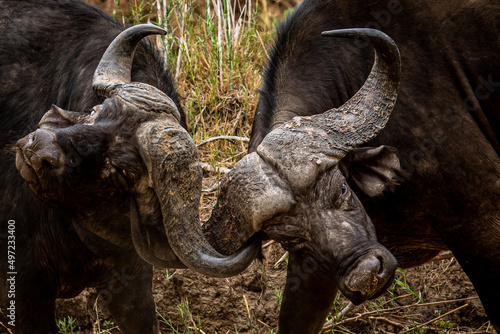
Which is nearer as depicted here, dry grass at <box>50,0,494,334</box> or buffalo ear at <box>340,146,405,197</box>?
buffalo ear at <box>340,146,405,197</box>

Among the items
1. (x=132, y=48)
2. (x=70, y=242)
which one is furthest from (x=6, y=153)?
(x=132, y=48)

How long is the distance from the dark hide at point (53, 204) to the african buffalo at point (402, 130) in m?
0.74

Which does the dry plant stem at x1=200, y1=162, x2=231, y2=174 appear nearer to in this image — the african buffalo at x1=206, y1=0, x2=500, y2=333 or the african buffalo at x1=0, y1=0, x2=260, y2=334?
the african buffalo at x1=0, y1=0, x2=260, y2=334

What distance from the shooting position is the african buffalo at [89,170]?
3051 mm

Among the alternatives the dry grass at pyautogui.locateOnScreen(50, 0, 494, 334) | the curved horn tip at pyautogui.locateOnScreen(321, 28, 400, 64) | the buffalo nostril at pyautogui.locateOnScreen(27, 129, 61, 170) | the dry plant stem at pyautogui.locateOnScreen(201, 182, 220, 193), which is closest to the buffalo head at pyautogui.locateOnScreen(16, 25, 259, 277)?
the buffalo nostril at pyautogui.locateOnScreen(27, 129, 61, 170)

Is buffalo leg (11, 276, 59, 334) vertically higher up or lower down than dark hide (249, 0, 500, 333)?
lower down

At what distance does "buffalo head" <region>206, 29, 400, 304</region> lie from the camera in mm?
3049

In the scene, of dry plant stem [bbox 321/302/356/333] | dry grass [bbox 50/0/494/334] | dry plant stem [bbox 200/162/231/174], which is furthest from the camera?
dry plant stem [bbox 200/162/231/174]

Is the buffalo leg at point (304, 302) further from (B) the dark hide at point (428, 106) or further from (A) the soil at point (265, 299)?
(A) the soil at point (265, 299)

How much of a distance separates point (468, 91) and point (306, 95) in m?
0.86

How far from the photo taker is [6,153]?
383 cm

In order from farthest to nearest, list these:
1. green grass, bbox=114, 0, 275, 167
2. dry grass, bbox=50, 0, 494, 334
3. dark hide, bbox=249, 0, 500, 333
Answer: green grass, bbox=114, 0, 275, 167 → dry grass, bbox=50, 0, 494, 334 → dark hide, bbox=249, 0, 500, 333

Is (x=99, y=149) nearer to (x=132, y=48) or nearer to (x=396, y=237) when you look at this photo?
(x=132, y=48)

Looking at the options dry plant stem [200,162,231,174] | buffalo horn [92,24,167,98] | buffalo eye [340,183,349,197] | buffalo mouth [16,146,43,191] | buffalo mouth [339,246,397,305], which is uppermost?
buffalo horn [92,24,167,98]
